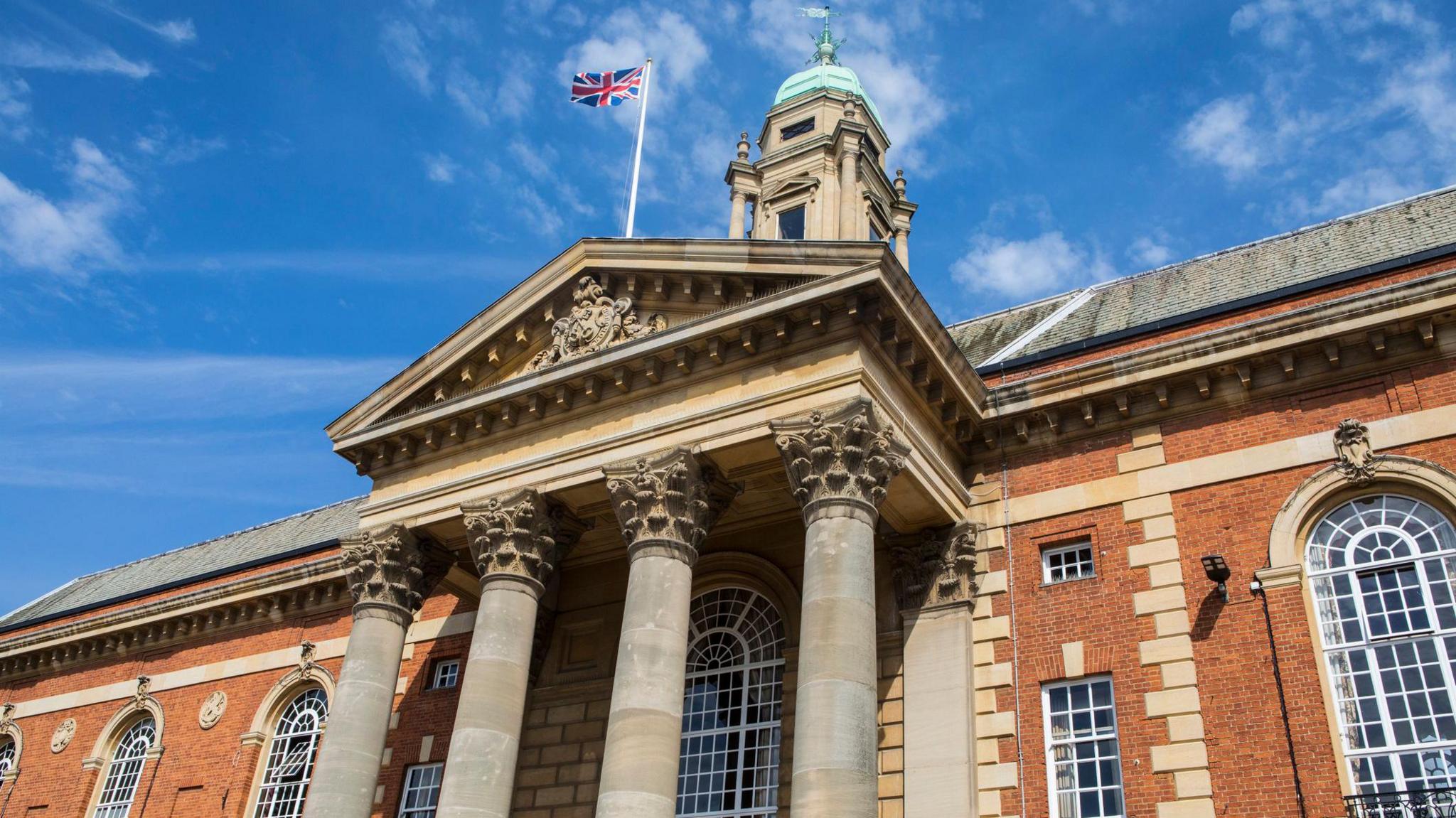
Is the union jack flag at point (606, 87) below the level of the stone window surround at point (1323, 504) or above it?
above

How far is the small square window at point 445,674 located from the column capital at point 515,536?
229 inches

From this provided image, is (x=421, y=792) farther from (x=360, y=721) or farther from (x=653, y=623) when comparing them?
(x=653, y=623)

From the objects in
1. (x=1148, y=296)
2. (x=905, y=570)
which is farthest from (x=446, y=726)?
(x=1148, y=296)

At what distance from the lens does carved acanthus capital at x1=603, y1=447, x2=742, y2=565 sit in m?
17.8

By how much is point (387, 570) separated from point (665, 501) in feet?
19.8

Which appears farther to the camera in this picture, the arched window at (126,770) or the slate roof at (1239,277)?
the arched window at (126,770)

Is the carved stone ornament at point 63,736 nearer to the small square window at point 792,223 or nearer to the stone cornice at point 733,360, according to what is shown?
the stone cornice at point 733,360

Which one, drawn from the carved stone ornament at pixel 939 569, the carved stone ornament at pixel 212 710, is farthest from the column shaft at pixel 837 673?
the carved stone ornament at pixel 212 710

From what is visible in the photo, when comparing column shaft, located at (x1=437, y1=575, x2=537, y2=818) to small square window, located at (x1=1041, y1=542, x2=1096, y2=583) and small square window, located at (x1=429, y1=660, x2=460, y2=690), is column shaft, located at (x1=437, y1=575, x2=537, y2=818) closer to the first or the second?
small square window, located at (x1=429, y1=660, x2=460, y2=690)

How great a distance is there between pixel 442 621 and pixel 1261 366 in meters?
16.7

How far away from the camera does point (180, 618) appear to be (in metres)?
29.8

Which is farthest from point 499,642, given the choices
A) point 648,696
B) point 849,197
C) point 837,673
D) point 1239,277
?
point 1239,277

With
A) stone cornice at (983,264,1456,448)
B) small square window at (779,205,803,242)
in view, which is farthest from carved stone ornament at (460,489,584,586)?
small square window at (779,205,803,242)

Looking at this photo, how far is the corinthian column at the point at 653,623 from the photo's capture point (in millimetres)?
15766
